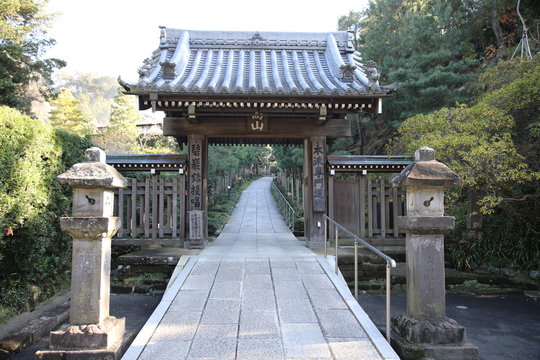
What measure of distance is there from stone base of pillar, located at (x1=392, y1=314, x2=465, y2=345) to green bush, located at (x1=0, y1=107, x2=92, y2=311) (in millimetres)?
5173

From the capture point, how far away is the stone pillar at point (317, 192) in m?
8.40

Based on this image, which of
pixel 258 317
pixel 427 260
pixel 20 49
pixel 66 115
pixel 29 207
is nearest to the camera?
pixel 427 260

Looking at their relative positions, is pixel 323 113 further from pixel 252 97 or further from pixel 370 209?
pixel 370 209

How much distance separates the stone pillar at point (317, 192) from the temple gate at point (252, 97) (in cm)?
2

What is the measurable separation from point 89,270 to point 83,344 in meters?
0.75

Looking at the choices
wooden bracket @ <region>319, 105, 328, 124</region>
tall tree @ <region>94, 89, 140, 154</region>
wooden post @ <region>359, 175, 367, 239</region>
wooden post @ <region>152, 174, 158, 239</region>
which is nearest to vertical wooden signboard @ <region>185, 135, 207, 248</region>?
wooden post @ <region>152, 174, 158, 239</region>

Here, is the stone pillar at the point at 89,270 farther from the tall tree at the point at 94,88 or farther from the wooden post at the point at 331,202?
the tall tree at the point at 94,88

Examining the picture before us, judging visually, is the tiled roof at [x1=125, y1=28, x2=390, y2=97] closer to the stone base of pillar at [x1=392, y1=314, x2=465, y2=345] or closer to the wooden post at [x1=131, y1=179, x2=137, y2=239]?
the wooden post at [x1=131, y1=179, x2=137, y2=239]

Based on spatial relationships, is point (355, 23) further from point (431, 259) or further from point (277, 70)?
point (431, 259)

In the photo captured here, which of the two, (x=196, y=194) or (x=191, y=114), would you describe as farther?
(x=196, y=194)

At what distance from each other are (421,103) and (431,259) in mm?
11527

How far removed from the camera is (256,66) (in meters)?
9.66

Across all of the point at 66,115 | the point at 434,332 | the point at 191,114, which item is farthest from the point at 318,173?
the point at 66,115

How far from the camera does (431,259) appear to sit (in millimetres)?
4008
